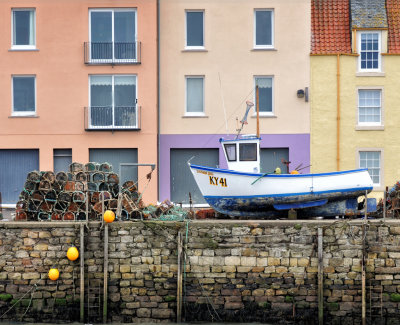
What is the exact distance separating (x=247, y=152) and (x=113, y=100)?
796 cm

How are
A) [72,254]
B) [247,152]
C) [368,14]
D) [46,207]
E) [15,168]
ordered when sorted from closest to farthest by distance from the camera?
[72,254]
[46,207]
[247,152]
[15,168]
[368,14]

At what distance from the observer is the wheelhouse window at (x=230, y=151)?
818 inches

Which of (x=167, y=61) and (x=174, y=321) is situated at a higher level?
(x=167, y=61)

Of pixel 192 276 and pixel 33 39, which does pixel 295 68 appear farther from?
pixel 192 276

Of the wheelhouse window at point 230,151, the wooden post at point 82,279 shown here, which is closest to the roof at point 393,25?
the wheelhouse window at point 230,151

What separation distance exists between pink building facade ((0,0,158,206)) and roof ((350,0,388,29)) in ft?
24.0

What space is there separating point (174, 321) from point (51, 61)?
13.0m

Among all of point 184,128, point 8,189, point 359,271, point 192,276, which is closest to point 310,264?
point 359,271

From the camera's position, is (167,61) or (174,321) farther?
(167,61)

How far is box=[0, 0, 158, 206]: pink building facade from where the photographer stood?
→ 2705 cm

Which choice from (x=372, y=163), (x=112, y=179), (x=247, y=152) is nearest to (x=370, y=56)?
(x=372, y=163)

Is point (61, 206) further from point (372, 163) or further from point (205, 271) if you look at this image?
point (372, 163)

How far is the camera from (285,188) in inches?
766

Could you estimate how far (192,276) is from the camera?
691 inches
